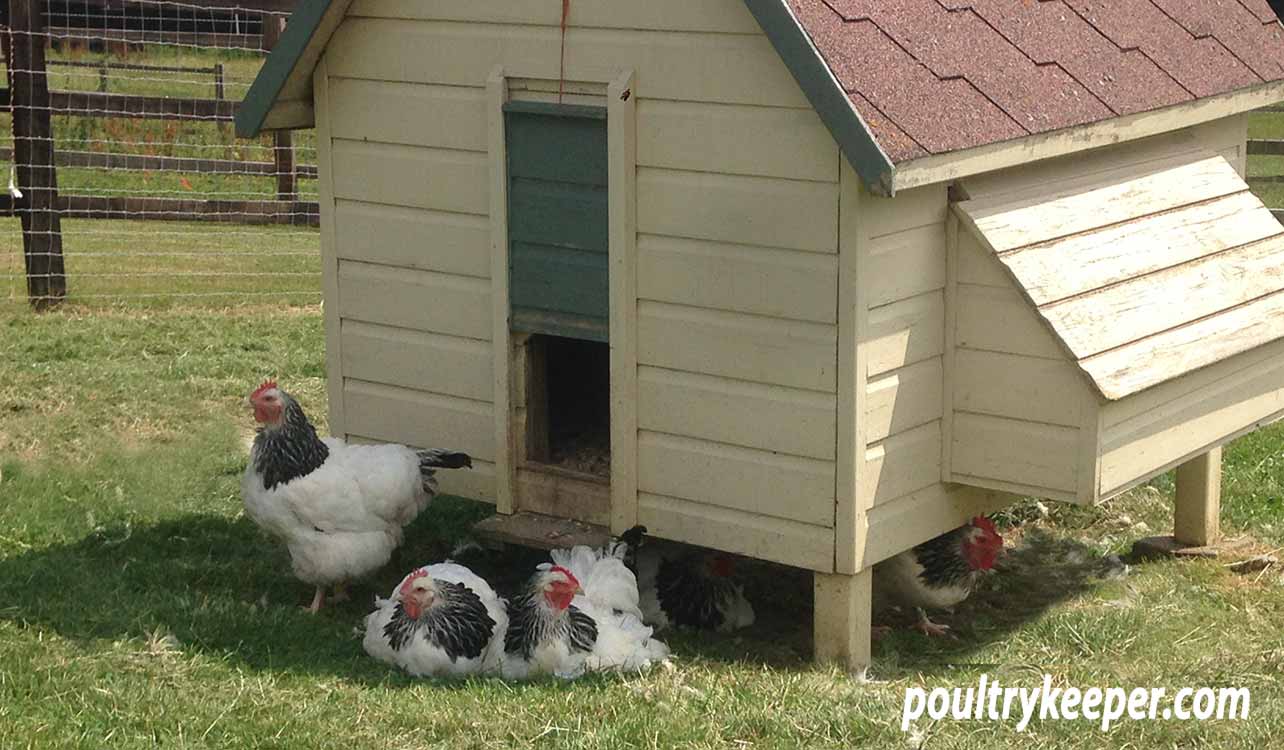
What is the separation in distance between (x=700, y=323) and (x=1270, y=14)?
3313mm

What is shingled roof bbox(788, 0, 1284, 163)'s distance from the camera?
5574 millimetres

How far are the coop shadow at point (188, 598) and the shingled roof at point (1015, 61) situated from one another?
2.45m

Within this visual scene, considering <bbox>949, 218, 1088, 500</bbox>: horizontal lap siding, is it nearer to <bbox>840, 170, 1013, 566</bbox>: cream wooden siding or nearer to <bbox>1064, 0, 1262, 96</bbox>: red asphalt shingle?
<bbox>840, 170, 1013, 566</bbox>: cream wooden siding

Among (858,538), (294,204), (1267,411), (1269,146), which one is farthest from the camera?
(1269,146)

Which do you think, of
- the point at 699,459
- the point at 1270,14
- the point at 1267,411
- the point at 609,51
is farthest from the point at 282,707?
the point at 1270,14

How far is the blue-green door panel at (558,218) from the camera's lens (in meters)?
6.21

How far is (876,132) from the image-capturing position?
5.41 meters

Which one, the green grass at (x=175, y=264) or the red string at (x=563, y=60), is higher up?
the red string at (x=563, y=60)

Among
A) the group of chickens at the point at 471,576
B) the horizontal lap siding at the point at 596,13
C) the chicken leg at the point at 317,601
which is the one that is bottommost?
the chicken leg at the point at 317,601

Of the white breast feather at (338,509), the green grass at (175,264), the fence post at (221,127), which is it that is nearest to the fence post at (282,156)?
the green grass at (175,264)

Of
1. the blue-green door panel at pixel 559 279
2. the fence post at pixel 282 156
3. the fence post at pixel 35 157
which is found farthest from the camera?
the fence post at pixel 282 156

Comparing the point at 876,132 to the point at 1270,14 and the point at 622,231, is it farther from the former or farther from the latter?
the point at 1270,14

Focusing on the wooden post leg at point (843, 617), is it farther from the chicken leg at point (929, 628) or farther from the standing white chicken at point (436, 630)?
the standing white chicken at point (436, 630)

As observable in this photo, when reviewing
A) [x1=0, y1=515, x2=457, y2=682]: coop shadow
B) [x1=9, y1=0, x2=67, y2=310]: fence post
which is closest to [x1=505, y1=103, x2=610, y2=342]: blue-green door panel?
[x1=0, y1=515, x2=457, y2=682]: coop shadow
